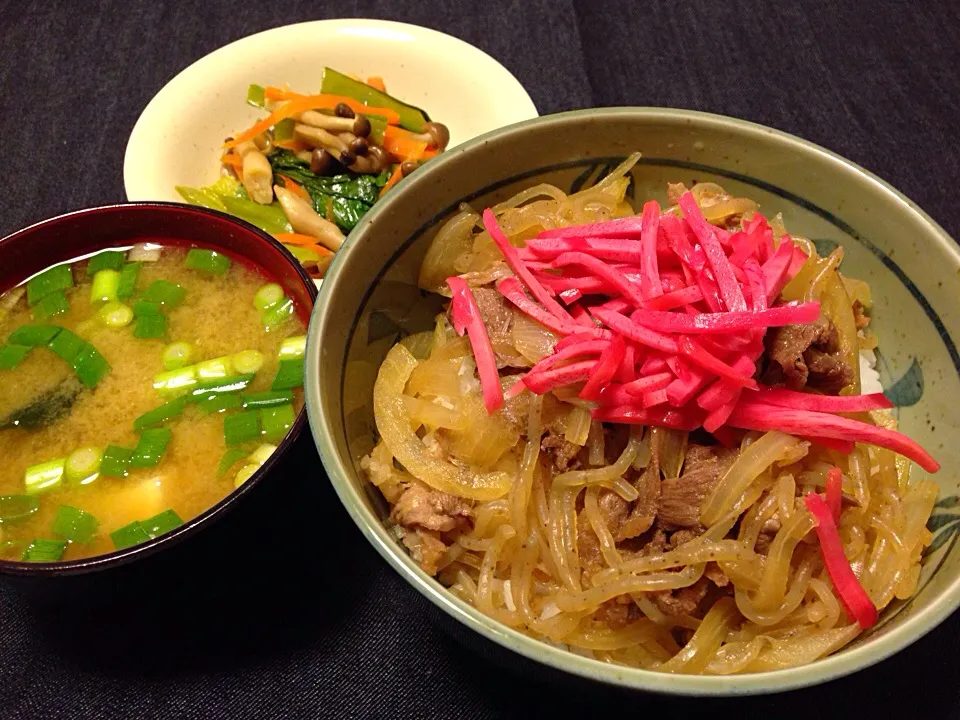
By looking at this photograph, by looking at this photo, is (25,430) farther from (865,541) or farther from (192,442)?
(865,541)

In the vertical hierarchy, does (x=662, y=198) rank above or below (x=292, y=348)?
above

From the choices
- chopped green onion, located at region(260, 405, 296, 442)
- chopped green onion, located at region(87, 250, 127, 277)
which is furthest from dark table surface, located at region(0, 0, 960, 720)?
chopped green onion, located at region(87, 250, 127, 277)

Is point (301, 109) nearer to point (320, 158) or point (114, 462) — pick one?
point (320, 158)

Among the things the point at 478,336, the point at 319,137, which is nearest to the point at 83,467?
the point at 478,336

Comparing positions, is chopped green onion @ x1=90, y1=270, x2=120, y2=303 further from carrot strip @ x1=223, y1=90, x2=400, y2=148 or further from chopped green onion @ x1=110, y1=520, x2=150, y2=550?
carrot strip @ x1=223, y1=90, x2=400, y2=148

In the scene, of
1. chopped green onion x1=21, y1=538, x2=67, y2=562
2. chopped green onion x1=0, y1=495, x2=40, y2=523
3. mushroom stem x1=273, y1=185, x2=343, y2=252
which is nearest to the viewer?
chopped green onion x1=21, y1=538, x2=67, y2=562

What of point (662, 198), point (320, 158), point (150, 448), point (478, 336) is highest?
point (662, 198)

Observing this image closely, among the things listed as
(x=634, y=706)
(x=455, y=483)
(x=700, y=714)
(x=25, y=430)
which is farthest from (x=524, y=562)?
(x=25, y=430)
